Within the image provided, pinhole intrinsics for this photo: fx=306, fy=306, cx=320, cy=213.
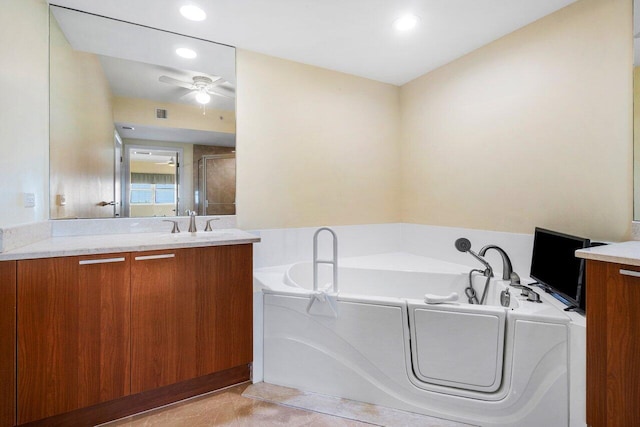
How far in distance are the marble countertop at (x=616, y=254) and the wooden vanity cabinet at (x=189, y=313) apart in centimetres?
175

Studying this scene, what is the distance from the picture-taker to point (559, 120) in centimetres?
201

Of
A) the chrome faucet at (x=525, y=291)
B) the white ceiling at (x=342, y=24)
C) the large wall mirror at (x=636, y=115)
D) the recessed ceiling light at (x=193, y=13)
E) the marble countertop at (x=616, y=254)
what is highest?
the white ceiling at (x=342, y=24)

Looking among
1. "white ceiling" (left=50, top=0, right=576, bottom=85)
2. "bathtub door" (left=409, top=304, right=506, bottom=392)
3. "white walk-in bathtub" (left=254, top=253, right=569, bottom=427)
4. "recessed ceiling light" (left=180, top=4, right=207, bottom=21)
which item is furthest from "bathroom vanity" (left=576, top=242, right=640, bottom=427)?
"recessed ceiling light" (left=180, top=4, right=207, bottom=21)

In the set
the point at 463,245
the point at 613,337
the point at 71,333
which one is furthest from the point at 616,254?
the point at 71,333

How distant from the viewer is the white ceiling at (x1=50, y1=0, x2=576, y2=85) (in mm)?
1950

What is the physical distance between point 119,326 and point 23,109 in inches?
49.9

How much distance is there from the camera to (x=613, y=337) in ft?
4.05

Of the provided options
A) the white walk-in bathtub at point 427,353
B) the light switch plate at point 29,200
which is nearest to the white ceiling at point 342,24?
the light switch plate at point 29,200

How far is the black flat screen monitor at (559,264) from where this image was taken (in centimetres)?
158

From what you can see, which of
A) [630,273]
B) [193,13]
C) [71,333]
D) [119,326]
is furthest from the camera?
[193,13]

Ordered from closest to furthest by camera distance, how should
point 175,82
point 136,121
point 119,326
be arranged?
point 119,326 → point 136,121 → point 175,82

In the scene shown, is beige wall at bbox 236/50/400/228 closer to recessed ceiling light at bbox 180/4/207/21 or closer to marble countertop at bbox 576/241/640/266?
recessed ceiling light at bbox 180/4/207/21

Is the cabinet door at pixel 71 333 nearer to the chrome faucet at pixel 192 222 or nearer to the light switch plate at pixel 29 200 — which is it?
the light switch plate at pixel 29 200

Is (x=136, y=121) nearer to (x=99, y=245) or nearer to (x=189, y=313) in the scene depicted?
(x=99, y=245)
